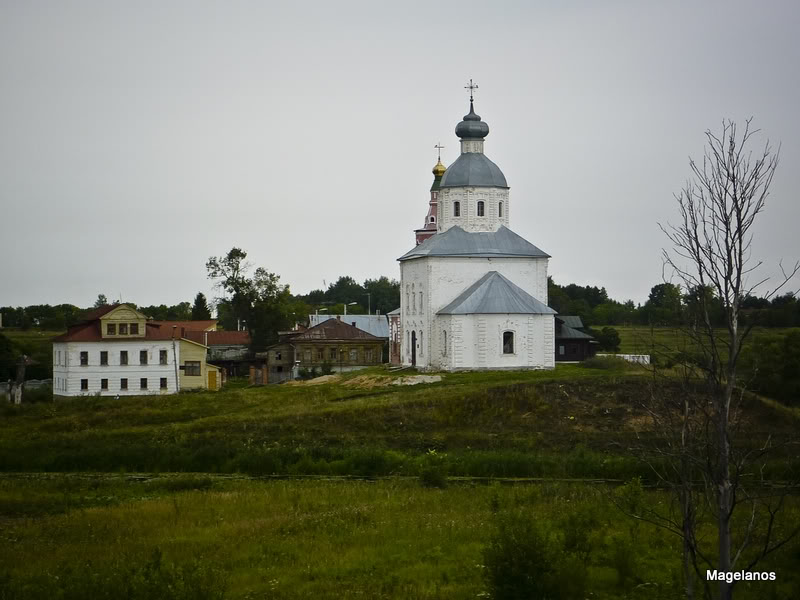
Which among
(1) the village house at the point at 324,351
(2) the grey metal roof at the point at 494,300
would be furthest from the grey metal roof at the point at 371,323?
(2) the grey metal roof at the point at 494,300

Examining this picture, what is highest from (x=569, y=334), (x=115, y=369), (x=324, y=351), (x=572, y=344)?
(x=569, y=334)

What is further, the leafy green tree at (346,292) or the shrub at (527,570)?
the leafy green tree at (346,292)

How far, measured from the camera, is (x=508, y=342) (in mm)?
47344

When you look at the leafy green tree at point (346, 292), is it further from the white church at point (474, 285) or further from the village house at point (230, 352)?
the white church at point (474, 285)

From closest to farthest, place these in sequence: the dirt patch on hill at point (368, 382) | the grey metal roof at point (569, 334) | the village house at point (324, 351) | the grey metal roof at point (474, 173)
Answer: the dirt patch on hill at point (368, 382)
the grey metal roof at point (474, 173)
the grey metal roof at point (569, 334)
the village house at point (324, 351)

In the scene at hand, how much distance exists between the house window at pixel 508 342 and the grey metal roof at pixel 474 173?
7579 mm

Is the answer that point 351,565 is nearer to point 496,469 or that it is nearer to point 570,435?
point 496,469

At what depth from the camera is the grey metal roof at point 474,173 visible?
51250mm

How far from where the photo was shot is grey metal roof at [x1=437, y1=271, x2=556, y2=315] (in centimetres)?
4703

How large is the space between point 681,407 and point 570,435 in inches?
802

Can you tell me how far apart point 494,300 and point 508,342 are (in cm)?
181

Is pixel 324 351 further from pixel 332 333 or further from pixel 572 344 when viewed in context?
pixel 572 344

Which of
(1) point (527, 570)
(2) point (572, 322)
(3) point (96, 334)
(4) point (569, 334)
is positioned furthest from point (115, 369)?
(1) point (527, 570)

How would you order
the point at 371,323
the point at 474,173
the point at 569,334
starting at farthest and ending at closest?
the point at 371,323
the point at 569,334
the point at 474,173
